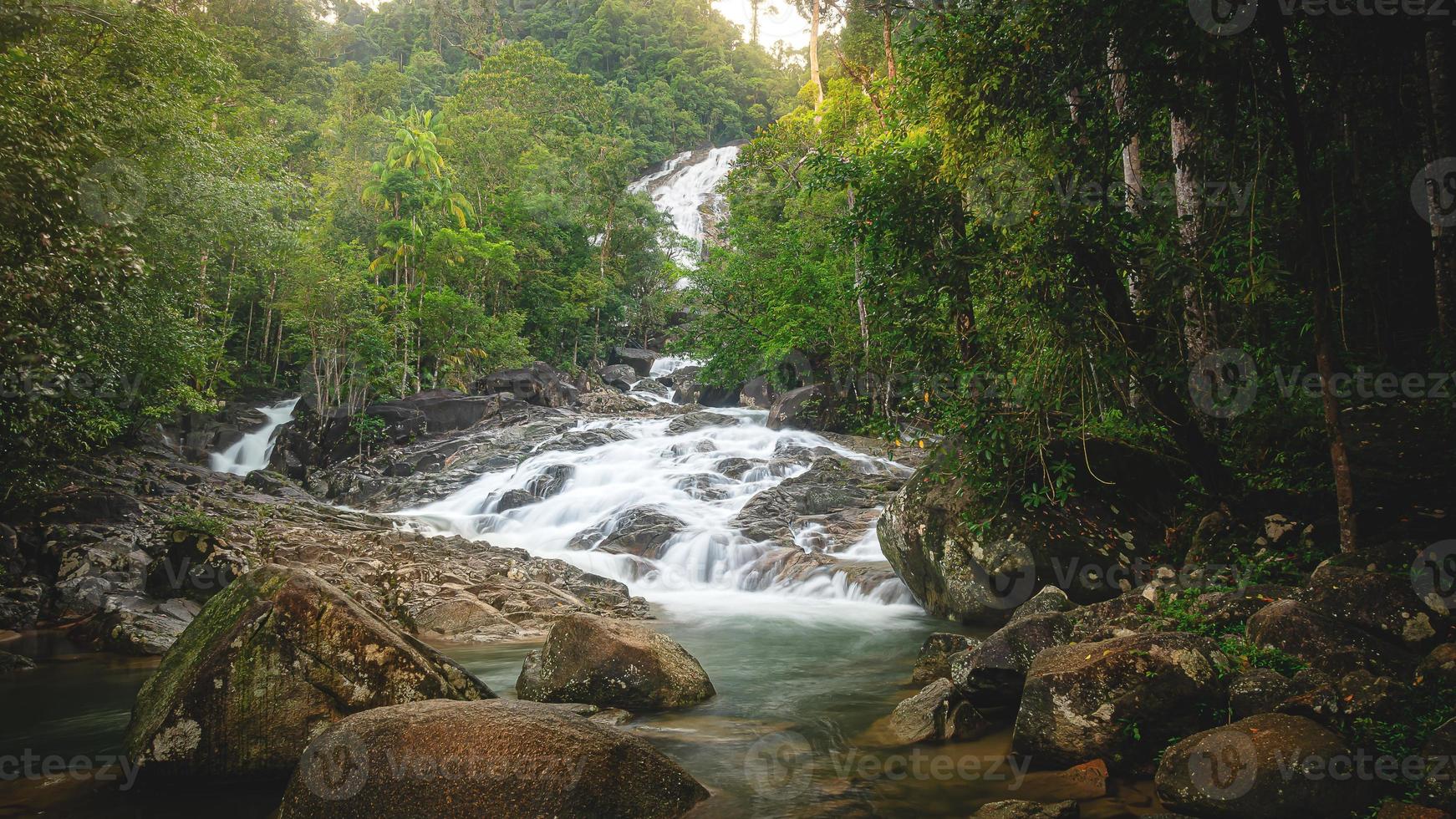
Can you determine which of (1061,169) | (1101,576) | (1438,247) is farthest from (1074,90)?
(1101,576)

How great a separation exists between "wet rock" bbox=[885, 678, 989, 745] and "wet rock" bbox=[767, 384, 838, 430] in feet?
60.7

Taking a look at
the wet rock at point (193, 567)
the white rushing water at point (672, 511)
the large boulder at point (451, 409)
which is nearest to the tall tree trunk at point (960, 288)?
the white rushing water at point (672, 511)

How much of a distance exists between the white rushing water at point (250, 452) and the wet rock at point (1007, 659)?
23.3m

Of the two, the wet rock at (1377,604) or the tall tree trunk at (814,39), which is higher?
the tall tree trunk at (814,39)

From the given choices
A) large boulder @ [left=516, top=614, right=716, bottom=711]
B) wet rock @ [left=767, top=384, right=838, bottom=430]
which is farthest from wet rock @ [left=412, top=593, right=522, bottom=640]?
wet rock @ [left=767, top=384, right=838, bottom=430]

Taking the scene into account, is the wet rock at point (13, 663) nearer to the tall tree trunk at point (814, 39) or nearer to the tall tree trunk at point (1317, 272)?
the tall tree trunk at point (1317, 272)

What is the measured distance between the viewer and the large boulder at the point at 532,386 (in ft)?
98.8

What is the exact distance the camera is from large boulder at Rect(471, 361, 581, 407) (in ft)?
98.8


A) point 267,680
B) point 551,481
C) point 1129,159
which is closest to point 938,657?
point 267,680

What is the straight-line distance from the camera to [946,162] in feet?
26.9

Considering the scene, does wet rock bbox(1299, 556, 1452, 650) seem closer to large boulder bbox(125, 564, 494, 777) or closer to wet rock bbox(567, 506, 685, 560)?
large boulder bbox(125, 564, 494, 777)

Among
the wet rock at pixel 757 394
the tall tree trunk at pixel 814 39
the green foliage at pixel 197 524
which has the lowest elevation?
the green foliage at pixel 197 524

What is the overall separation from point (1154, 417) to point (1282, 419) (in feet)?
4.09

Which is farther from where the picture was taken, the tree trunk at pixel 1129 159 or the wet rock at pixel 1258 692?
the tree trunk at pixel 1129 159
